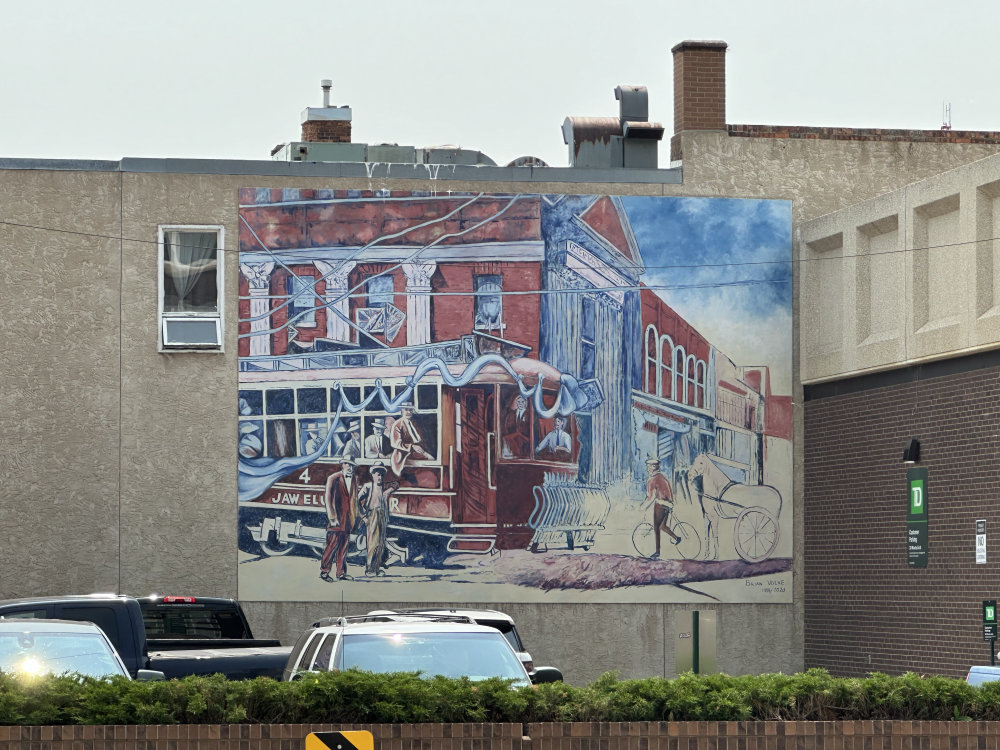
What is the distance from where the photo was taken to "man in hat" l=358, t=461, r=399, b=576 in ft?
86.3

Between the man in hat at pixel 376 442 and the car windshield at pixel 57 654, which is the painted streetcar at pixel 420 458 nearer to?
the man in hat at pixel 376 442

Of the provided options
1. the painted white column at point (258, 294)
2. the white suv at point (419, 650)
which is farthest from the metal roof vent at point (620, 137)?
the white suv at point (419, 650)

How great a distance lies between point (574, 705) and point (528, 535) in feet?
49.7

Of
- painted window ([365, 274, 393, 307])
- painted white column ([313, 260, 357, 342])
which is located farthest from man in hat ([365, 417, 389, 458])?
painted window ([365, 274, 393, 307])

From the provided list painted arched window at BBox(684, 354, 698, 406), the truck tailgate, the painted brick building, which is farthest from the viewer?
painted arched window at BBox(684, 354, 698, 406)

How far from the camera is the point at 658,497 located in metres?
26.9

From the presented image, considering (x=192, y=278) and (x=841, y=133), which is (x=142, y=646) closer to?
(x=192, y=278)

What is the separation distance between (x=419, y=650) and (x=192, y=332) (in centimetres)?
1396

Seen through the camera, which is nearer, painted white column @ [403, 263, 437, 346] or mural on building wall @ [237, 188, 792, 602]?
mural on building wall @ [237, 188, 792, 602]

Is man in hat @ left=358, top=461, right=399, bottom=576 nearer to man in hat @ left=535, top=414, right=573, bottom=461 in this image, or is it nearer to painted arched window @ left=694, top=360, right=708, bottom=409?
man in hat @ left=535, top=414, right=573, bottom=461

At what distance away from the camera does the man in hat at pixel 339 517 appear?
26281 mm

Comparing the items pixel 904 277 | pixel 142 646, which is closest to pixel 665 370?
pixel 904 277

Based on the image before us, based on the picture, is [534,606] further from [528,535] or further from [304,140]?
[304,140]

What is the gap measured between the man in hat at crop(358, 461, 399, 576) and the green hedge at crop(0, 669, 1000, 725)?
579 inches
